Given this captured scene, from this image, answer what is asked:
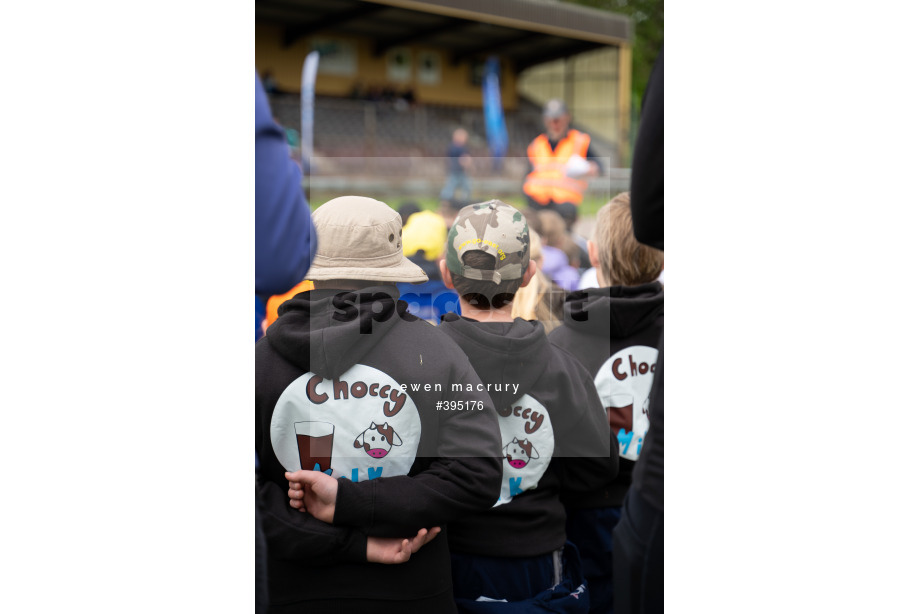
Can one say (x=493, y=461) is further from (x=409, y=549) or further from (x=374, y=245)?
(x=374, y=245)

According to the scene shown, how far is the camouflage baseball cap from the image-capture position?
200cm

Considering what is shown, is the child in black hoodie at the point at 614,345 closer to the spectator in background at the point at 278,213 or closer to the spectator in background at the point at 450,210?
the spectator in background at the point at 450,210

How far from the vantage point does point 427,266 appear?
82.8 inches

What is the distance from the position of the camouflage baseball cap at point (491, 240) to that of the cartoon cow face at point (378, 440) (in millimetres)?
449

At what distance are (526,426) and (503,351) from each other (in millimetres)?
225

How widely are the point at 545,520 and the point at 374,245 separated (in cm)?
87

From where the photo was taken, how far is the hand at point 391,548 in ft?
6.18

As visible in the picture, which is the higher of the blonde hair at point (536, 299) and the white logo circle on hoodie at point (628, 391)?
the blonde hair at point (536, 299)

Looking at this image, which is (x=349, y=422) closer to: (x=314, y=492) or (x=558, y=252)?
(x=314, y=492)

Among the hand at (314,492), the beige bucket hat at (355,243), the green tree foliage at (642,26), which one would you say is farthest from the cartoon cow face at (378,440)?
the green tree foliage at (642,26)

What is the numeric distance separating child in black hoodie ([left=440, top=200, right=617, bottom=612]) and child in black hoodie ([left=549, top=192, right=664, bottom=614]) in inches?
5.9

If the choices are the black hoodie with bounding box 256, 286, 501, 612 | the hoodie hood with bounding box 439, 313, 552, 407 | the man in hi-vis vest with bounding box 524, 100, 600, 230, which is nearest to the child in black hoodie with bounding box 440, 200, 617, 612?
the hoodie hood with bounding box 439, 313, 552, 407

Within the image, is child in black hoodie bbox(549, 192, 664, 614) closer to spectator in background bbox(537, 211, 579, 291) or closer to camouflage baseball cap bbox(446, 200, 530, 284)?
spectator in background bbox(537, 211, 579, 291)

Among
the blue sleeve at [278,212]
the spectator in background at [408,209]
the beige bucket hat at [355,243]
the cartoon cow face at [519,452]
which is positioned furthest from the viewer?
the spectator in background at [408,209]
